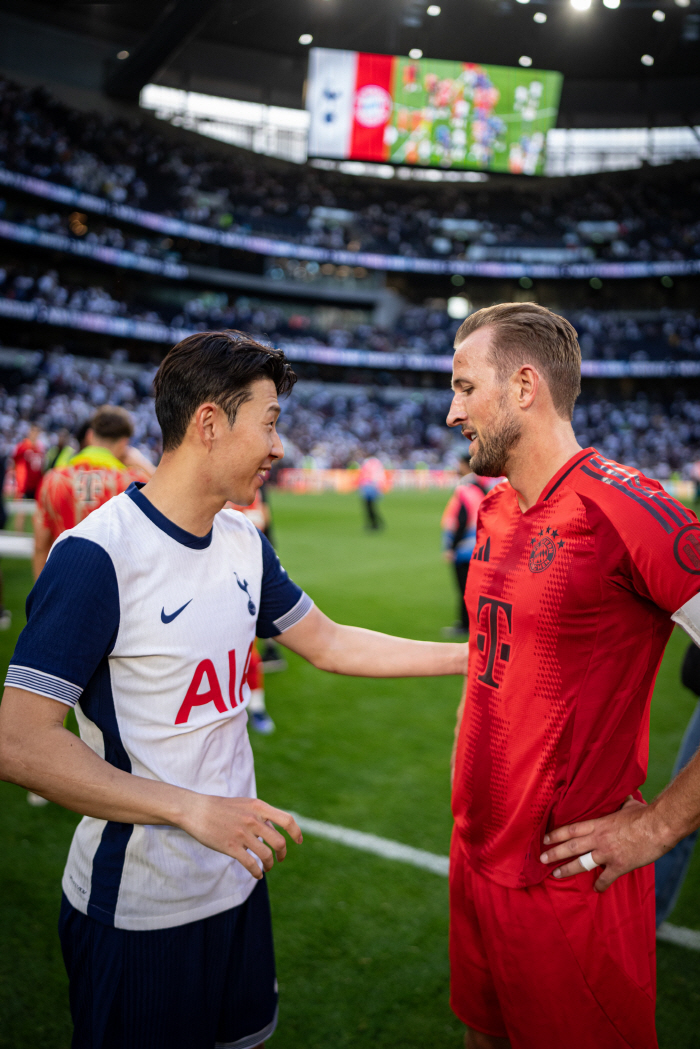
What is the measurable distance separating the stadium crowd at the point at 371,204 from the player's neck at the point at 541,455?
40.5 m

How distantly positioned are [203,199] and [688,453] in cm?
3303

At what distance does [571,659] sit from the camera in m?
1.74

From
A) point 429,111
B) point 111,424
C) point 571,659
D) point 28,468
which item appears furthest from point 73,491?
point 429,111

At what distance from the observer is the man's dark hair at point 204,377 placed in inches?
70.4

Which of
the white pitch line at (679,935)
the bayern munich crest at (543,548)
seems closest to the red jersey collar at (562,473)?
the bayern munich crest at (543,548)

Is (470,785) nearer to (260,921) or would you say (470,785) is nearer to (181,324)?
(260,921)

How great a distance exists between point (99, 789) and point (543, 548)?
3.93 ft

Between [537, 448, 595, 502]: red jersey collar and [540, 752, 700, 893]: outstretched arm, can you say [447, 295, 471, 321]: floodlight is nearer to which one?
[537, 448, 595, 502]: red jersey collar

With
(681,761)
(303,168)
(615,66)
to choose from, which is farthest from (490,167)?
(681,761)

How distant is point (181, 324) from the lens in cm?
4056

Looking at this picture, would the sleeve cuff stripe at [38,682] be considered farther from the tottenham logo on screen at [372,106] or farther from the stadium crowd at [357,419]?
the tottenham logo on screen at [372,106]

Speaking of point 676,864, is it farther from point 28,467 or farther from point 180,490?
point 28,467

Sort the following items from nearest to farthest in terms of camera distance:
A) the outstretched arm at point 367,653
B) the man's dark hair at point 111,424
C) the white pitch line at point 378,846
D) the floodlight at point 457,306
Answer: the outstretched arm at point 367,653
the white pitch line at point 378,846
the man's dark hair at point 111,424
the floodlight at point 457,306

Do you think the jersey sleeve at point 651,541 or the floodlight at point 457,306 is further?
the floodlight at point 457,306
